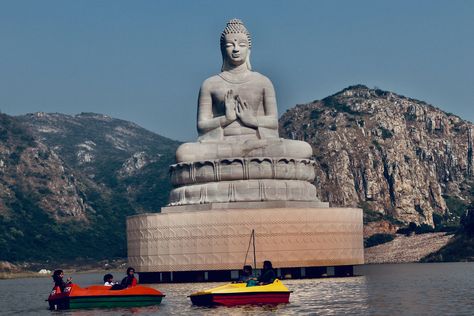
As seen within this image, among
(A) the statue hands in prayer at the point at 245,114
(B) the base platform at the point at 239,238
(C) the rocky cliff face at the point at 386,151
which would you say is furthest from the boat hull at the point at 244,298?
(C) the rocky cliff face at the point at 386,151

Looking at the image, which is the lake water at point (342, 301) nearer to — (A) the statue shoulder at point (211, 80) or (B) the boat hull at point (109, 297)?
(B) the boat hull at point (109, 297)

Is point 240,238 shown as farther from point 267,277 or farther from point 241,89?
point 267,277

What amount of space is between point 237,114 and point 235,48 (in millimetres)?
3597

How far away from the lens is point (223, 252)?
178 ft

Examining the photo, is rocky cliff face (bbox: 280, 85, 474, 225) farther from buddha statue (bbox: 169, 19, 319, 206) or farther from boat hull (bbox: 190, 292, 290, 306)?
boat hull (bbox: 190, 292, 290, 306)

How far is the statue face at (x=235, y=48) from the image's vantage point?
5919 cm

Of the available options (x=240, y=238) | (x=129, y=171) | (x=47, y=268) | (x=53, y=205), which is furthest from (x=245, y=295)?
(x=129, y=171)

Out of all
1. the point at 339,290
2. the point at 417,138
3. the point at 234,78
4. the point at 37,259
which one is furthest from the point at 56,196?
the point at 339,290

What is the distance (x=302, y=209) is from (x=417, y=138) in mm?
95707

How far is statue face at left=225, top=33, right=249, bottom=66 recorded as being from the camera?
59188 millimetres

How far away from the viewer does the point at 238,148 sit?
56.8m

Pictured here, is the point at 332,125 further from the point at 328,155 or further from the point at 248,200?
the point at 248,200

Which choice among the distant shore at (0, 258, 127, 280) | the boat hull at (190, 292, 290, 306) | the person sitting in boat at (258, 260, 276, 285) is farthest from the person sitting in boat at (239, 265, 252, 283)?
the distant shore at (0, 258, 127, 280)

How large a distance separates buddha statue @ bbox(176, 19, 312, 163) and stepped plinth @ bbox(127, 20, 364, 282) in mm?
50
